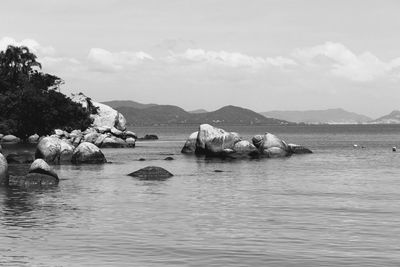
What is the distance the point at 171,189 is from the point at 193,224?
11906 mm

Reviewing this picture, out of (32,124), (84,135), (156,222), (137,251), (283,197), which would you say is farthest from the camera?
(32,124)

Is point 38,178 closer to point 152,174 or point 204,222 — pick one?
point 152,174

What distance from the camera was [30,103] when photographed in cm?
9406

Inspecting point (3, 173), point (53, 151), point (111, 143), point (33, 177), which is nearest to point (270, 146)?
point (53, 151)

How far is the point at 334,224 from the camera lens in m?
22.1

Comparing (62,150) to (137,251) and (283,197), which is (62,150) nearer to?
(283,197)

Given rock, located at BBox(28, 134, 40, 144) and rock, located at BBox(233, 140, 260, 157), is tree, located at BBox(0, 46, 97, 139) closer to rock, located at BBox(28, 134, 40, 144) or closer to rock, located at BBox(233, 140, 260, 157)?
rock, located at BBox(28, 134, 40, 144)

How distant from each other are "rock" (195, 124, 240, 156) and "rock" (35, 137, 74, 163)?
15.6 metres

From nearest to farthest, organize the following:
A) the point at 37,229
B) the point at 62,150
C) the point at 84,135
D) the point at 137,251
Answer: the point at 137,251 → the point at 37,229 → the point at 62,150 → the point at 84,135

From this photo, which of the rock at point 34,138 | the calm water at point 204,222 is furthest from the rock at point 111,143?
the calm water at point 204,222

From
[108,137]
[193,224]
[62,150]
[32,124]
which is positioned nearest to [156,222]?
[193,224]

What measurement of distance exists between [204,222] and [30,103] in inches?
2998

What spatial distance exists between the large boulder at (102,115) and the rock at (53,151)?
57421 millimetres

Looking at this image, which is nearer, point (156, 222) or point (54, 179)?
point (156, 222)
